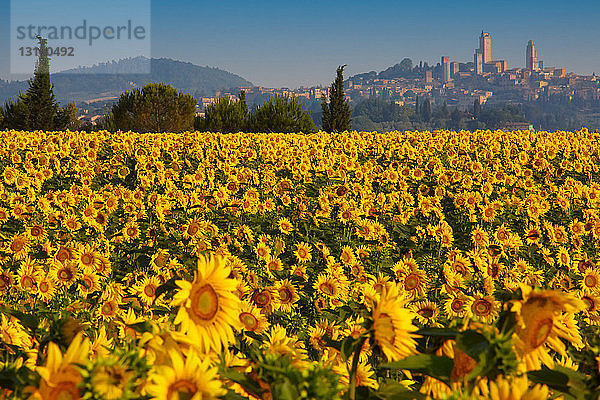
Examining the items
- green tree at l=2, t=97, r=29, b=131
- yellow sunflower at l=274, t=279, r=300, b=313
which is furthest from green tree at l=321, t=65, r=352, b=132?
yellow sunflower at l=274, t=279, r=300, b=313

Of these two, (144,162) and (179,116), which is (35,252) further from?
(179,116)

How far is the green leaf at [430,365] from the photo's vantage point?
1.12 metres

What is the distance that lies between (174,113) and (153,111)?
1930 mm

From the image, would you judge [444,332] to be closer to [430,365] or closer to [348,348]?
[430,365]

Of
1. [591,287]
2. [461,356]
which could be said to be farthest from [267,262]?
[461,356]

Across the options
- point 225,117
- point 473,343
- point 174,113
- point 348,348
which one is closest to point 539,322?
point 473,343

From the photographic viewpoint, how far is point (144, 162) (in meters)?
10.3

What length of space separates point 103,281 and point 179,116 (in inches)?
1632

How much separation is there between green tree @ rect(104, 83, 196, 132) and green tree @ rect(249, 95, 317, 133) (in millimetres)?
8563

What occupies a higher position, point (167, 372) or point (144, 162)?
point (144, 162)

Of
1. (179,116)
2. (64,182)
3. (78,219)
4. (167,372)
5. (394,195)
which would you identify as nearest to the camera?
(167,372)

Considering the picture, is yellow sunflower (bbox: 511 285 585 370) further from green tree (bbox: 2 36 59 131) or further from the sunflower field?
green tree (bbox: 2 36 59 131)

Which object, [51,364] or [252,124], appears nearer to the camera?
[51,364]

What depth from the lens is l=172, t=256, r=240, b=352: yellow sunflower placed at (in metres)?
1.42
